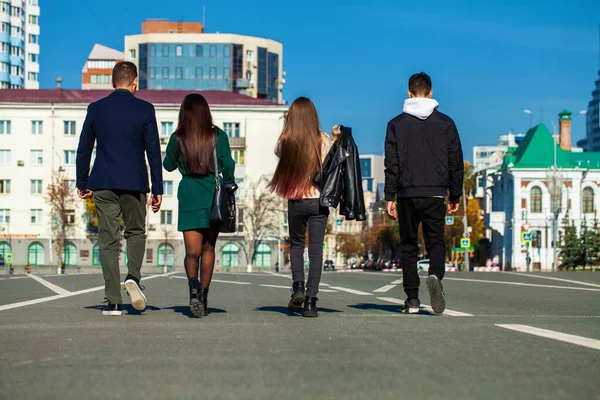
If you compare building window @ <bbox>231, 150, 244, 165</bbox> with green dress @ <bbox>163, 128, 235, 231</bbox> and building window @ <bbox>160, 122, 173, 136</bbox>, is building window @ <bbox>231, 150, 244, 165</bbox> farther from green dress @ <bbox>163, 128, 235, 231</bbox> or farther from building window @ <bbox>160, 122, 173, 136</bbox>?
green dress @ <bbox>163, 128, 235, 231</bbox>

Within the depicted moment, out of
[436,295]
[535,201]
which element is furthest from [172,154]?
[535,201]

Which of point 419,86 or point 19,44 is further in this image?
point 19,44

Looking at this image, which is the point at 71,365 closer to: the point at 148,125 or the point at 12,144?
the point at 148,125

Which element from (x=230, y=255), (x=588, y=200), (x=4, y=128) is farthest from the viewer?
(x=588, y=200)

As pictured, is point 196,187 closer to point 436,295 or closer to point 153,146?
point 153,146

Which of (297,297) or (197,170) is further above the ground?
(197,170)

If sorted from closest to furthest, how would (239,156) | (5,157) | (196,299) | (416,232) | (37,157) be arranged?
1. (196,299)
2. (416,232)
3. (37,157)
4. (5,157)
5. (239,156)

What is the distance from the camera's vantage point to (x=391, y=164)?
9.34 metres

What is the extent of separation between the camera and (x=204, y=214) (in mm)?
9312

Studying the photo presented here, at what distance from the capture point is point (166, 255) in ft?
297

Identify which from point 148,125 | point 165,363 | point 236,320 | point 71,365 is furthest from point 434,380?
point 148,125

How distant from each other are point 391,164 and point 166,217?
8236 cm

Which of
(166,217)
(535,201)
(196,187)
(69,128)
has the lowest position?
(196,187)

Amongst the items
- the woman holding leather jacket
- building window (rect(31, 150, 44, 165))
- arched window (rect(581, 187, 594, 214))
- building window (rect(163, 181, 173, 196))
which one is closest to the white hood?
the woman holding leather jacket
